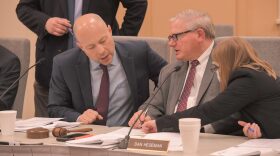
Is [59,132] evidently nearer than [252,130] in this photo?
No

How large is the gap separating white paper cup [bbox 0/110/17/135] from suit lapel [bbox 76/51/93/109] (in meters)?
0.70

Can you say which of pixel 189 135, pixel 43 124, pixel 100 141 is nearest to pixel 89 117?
pixel 43 124

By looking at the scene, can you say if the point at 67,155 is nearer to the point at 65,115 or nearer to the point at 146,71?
the point at 65,115

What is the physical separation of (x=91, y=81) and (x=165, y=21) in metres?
2.87

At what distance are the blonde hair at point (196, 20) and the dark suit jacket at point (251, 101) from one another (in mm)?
671

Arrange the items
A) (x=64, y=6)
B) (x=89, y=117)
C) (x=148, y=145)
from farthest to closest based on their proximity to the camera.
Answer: (x=64, y=6)
(x=89, y=117)
(x=148, y=145)

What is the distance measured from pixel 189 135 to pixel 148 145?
16 cm

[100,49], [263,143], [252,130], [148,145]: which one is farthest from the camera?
[100,49]

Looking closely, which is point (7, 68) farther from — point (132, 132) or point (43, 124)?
point (132, 132)

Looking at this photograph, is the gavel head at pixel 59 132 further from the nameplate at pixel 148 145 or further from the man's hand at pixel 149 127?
the nameplate at pixel 148 145

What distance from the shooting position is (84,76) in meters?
3.47

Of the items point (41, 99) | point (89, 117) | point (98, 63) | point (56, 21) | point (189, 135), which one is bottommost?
point (41, 99)

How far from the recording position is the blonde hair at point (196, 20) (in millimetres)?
3217

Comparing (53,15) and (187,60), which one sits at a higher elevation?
(53,15)
